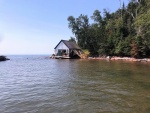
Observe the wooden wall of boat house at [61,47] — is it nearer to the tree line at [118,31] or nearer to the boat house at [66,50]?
the boat house at [66,50]

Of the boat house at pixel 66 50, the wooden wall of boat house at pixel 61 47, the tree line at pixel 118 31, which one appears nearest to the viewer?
the tree line at pixel 118 31

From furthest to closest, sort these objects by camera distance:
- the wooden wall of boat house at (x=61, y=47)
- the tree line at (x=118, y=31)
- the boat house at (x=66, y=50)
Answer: the wooden wall of boat house at (x=61, y=47), the boat house at (x=66, y=50), the tree line at (x=118, y=31)

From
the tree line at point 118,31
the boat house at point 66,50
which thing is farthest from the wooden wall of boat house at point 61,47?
the tree line at point 118,31

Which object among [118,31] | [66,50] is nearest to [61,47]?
[66,50]

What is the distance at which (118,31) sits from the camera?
174 ft

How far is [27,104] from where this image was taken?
9.62 meters

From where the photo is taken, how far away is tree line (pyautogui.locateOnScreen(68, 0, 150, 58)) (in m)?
46.2

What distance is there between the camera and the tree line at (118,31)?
151 ft

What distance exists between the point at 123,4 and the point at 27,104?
5796cm

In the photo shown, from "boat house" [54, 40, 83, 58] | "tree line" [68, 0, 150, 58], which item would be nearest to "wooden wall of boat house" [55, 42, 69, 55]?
"boat house" [54, 40, 83, 58]

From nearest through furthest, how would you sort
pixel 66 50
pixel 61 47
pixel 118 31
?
pixel 118 31
pixel 66 50
pixel 61 47

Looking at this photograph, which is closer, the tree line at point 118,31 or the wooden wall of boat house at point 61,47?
the tree line at point 118,31

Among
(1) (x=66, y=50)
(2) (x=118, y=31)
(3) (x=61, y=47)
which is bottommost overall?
(1) (x=66, y=50)

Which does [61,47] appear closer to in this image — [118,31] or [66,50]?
[66,50]
